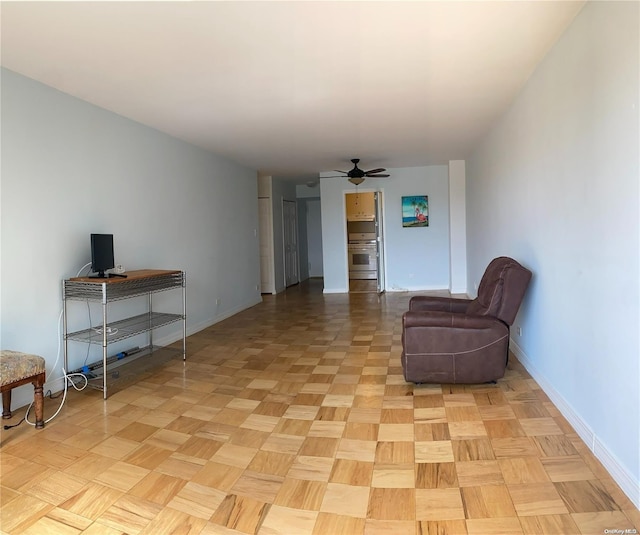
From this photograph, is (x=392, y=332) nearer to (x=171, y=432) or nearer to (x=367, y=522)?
(x=171, y=432)

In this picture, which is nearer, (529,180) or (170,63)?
(170,63)

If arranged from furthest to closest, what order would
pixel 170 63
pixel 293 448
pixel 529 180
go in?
pixel 529 180
pixel 170 63
pixel 293 448

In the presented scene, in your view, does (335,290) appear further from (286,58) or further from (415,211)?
(286,58)

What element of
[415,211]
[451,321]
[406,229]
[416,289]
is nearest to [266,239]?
[406,229]

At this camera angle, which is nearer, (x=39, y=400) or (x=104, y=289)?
(x=39, y=400)

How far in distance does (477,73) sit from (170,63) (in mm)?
2310

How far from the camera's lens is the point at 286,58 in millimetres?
2893

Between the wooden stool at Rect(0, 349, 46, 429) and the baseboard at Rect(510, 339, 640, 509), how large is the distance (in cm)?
330

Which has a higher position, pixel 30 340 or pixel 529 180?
pixel 529 180

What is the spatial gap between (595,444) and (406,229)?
6.22 metres

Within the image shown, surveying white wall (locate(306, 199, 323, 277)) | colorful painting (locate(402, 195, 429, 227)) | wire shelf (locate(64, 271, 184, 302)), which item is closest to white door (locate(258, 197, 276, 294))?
colorful painting (locate(402, 195, 429, 227))

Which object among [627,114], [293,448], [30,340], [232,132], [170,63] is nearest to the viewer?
[627,114]

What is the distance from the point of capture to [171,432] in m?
2.69

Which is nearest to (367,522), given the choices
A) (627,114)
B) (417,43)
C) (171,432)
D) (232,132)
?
(171,432)
